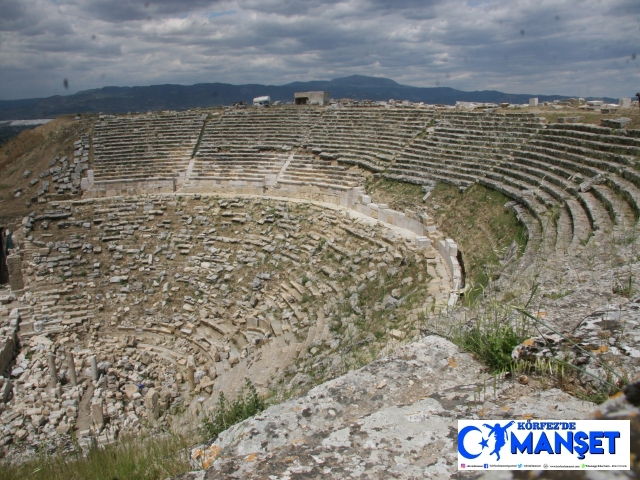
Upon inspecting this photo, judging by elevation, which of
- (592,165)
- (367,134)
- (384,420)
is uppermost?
(367,134)

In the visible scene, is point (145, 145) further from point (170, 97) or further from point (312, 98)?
point (170, 97)

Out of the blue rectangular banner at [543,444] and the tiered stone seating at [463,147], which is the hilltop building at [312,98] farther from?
the blue rectangular banner at [543,444]

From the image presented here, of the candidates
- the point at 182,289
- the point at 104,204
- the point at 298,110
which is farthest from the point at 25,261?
the point at 298,110

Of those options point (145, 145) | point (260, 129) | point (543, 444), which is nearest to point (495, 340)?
point (543, 444)

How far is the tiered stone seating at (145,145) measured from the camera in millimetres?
21094

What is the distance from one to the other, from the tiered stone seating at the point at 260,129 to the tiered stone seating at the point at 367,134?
94 cm

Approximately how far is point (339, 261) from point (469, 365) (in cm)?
1044

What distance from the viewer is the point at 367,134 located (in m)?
21.4

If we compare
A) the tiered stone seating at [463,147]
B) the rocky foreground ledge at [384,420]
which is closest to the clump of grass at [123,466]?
the rocky foreground ledge at [384,420]

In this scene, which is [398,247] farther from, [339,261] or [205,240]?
[205,240]

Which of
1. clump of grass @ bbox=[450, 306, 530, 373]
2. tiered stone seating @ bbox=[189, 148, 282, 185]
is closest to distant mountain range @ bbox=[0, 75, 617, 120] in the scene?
tiered stone seating @ bbox=[189, 148, 282, 185]

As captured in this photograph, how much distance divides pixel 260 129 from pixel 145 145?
5.82 m

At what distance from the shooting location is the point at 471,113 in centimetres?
1900

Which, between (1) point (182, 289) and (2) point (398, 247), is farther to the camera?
(1) point (182, 289)
